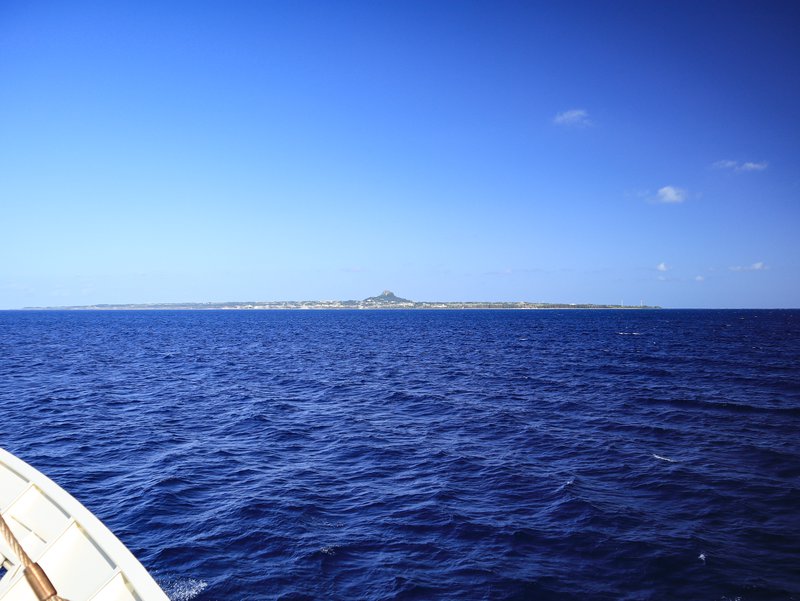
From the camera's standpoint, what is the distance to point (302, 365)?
61.5m

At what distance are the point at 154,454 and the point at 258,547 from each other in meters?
12.2

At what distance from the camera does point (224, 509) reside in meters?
18.1

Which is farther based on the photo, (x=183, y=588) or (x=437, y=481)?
(x=437, y=481)

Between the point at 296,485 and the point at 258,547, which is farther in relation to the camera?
the point at 296,485

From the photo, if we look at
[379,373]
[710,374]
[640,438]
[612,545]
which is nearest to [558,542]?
[612,545]

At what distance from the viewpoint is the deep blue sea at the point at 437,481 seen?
14.0 m

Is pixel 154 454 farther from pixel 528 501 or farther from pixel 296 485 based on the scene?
pixel 528 501

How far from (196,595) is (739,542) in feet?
54.8

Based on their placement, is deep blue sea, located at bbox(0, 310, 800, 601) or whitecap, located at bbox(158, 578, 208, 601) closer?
whitecap, located at bbox(158, 578, 208, 601)

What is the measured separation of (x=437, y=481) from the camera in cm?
2106

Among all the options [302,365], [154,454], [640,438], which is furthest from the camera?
[302,365]

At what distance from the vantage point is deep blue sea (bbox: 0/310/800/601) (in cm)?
1395

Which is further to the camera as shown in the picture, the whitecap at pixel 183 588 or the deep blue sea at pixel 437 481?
the deep blue sea at pixel 437 481

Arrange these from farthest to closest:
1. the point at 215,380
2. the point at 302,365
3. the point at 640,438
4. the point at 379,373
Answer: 1. the point at 302,365
2. the point at 379,373
3. the point at 215,380
4. the point at 640,438
